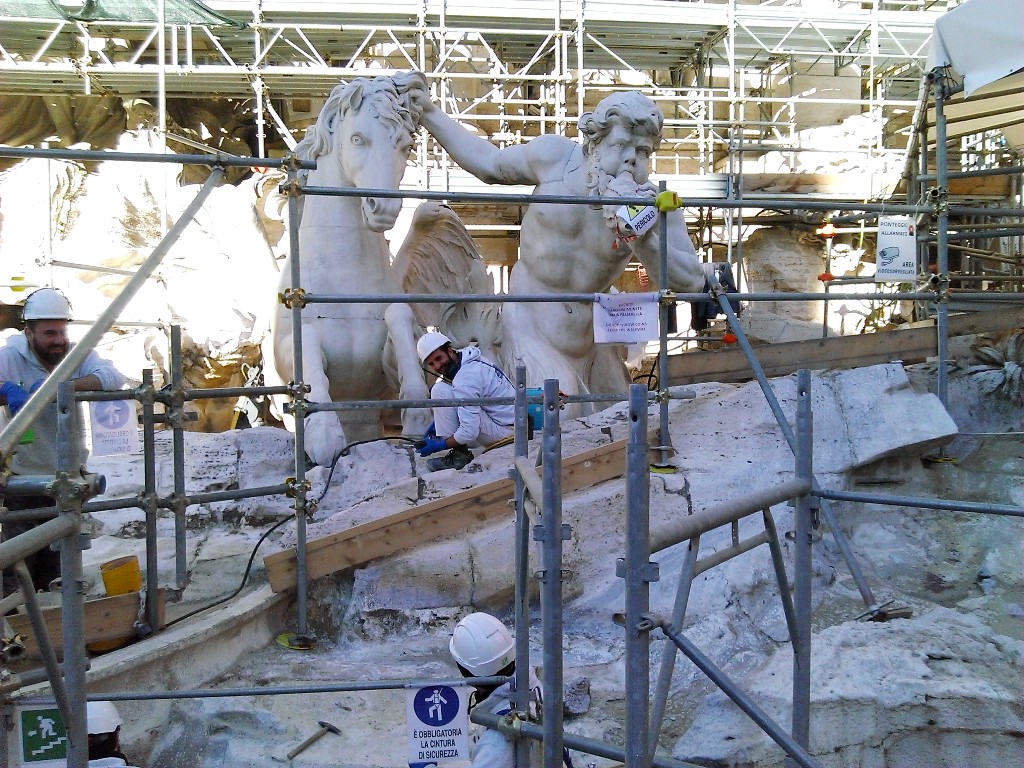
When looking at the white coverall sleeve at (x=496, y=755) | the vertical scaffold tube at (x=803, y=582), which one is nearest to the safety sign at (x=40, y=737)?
the white coverall sleeve at (x=496, y=755)

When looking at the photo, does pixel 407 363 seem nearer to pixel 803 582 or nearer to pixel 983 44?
pixel 803 582

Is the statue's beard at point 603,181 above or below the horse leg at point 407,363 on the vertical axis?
above

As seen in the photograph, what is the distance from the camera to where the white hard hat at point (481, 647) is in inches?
102

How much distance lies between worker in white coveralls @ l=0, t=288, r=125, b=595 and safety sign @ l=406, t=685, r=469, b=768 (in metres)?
1.74

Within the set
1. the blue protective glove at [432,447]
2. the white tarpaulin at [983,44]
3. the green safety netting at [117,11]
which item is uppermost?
the green safety netting at [117,11]

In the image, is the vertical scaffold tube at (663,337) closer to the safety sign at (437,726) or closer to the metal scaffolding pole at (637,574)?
the safety sign at (437,726)

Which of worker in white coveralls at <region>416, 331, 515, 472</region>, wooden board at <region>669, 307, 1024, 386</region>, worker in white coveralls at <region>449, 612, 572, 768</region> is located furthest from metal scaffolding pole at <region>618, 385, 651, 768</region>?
wooden board at <region>669, 307, 1024, 386</region>

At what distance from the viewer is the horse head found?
4832mm

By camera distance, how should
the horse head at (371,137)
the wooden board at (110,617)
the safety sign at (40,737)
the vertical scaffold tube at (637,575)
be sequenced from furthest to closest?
the horse head at (371,137)
the wooden board at (110,617)
the safety sign at (40,737)
the vertical scaffold tube at (637,575)

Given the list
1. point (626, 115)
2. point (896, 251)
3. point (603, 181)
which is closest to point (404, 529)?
point (603, 181)

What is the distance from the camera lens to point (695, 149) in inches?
558

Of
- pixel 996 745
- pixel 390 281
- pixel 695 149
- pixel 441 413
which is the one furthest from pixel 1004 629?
pixel 695 149

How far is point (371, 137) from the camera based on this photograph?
4941 mm

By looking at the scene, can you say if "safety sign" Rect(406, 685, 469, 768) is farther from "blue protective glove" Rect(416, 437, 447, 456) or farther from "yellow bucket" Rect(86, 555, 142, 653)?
"blue protective glove" Rect(416, 437, 447, 456)
